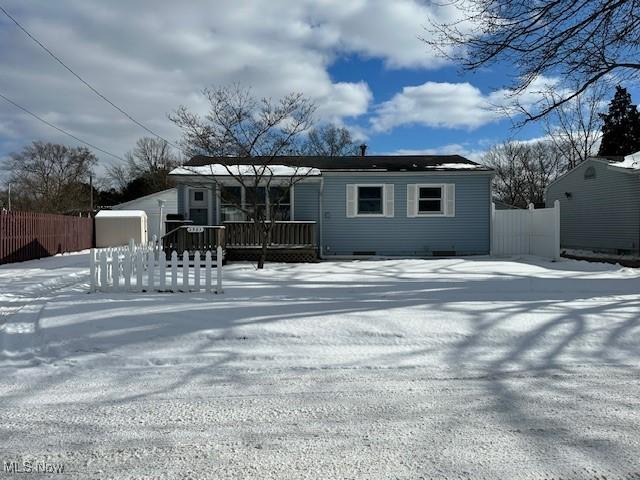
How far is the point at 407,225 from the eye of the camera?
16.7 meters

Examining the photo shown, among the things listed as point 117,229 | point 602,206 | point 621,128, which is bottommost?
point 117,229

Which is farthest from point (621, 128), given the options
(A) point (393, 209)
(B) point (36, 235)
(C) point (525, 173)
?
(B) point (36, 235)

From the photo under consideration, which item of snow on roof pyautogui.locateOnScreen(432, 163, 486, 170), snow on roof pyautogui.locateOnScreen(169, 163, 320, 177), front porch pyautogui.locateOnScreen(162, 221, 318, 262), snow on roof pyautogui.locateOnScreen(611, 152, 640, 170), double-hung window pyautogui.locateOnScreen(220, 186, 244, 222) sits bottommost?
front porch pyautogui.locateOnScreen(162, 221, 318, 262)

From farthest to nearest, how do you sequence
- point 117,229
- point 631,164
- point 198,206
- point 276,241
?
point 117,229, point 631,164, point 198,206, point 276,241

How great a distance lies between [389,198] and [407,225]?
1.16 meters

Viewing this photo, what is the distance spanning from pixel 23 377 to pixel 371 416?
3145 mm

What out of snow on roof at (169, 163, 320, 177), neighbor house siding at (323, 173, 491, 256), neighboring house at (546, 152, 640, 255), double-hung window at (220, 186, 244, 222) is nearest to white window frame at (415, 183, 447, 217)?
neighbor house siding at (323, 173, 491, 256)

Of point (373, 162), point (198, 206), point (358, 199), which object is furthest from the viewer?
point (373, 162)

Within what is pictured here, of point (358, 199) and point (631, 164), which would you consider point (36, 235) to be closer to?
point (358, 199)

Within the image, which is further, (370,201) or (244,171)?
(370,201)

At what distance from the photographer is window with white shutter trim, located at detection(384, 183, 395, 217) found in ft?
54.4

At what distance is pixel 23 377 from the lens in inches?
167

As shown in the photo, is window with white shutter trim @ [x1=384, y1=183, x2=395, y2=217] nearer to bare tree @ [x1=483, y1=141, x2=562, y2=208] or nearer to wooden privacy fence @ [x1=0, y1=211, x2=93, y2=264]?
wooden privacy fence @ [x1=0, y1=211, x2=93, y2=264]

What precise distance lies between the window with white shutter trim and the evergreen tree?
89.4ft
